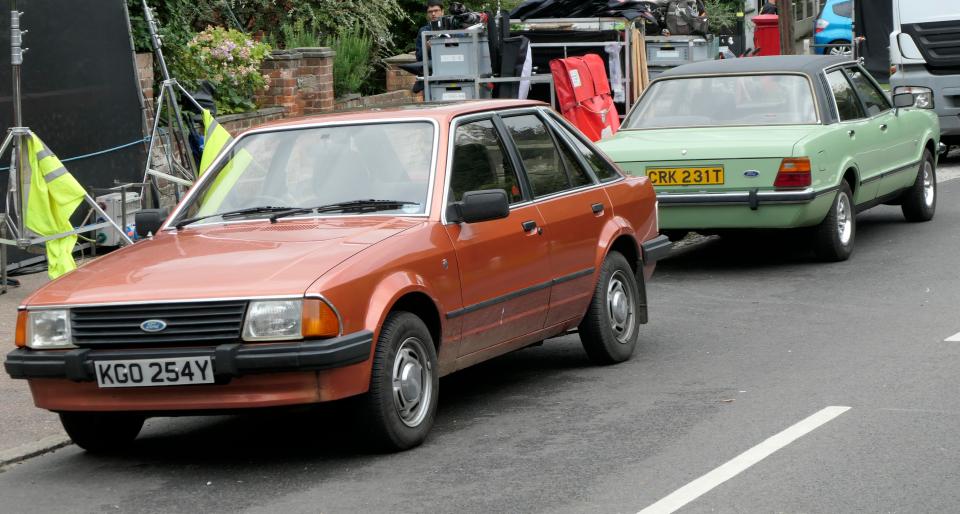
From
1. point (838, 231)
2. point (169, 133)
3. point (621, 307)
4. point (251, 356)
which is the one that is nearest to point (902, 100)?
point (838, 231)

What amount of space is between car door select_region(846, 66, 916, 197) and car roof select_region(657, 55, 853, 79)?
33cm

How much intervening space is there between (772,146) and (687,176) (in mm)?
666

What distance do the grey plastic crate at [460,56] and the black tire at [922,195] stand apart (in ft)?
23.8

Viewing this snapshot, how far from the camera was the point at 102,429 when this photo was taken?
6.96 m

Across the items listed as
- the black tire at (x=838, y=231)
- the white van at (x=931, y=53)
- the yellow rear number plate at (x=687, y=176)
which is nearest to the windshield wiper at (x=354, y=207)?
the yellow rear number plate at (x=687, y=176)

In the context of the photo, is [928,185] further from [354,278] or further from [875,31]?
[354,278]

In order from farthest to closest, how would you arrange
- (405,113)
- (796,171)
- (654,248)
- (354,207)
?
(796,171), (654,248), (405,113), (354,207)

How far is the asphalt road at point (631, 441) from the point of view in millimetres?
5875

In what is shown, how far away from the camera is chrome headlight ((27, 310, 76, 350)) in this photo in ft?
21.1

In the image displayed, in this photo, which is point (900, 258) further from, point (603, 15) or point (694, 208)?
point (603, 15)

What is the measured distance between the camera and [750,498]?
5.71m

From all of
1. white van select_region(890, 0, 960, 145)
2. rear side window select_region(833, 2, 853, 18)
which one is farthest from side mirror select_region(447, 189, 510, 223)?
rear side window select_region(833, 2, 853, 18)

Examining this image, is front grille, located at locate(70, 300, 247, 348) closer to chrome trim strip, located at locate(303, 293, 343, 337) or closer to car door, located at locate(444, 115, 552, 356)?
chrome trim strip, located at locate(303, 293, 343, 337)

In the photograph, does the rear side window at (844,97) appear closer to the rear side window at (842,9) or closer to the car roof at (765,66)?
the car roof at (765,66)
